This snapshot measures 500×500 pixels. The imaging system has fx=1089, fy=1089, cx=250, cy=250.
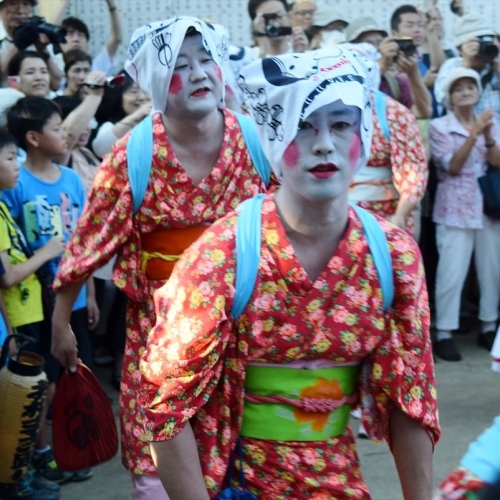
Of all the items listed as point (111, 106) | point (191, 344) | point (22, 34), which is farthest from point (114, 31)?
point (191, 344)

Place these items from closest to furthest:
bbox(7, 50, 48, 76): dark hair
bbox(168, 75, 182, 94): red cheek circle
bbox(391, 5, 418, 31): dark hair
A: bbox(168, 75, 182, 94): red cheek circle → bbox(7, 50, 48, 76): dark hair → bbox(391, 5, 418, 31): dark hair

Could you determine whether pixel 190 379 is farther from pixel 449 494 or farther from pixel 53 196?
pixel 53 196

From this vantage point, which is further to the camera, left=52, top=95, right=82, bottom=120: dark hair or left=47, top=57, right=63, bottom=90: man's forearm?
left=47, top=57, right=63, bottom=90: man's forearm

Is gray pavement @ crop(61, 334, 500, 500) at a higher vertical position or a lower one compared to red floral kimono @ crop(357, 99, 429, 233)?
lower

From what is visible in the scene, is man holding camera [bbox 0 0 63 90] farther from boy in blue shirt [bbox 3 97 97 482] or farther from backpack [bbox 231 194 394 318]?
backpack [bbox 231 194 394 318]

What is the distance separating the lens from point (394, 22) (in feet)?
28.5

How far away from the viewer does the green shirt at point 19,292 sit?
4895mm

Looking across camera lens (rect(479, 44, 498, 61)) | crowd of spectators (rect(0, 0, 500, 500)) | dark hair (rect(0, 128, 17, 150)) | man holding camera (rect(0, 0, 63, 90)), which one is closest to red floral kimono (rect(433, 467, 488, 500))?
crowd of spectators (rect(0, 0, 500, 500))

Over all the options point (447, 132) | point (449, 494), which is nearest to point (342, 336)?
point (449, 494)

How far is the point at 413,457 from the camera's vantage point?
8.60 feet

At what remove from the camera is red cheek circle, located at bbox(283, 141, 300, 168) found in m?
2.61

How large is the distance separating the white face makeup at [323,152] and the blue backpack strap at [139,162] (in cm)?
119

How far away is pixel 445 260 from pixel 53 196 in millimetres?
3157

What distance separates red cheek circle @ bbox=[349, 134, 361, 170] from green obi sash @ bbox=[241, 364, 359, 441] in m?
0.50
